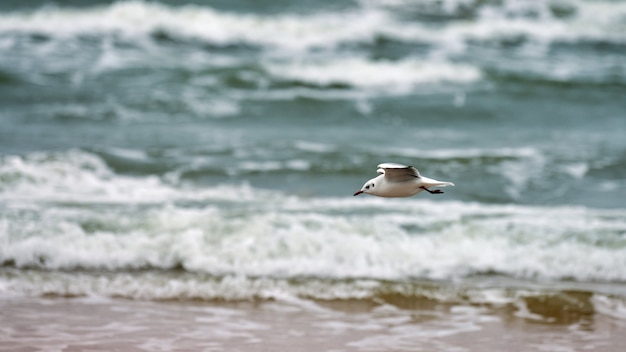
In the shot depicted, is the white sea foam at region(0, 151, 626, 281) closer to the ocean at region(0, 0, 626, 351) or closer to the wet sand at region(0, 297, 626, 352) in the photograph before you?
the ocean at region(0, 0, 626, 351)

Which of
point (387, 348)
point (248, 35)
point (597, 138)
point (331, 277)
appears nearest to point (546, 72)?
point (597, 138)

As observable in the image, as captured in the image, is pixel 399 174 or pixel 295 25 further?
pixel 295 25

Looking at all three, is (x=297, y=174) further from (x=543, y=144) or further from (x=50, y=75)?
(x=50, y=75)

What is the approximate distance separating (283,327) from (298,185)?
3.23m

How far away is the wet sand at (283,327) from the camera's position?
511 centimetres

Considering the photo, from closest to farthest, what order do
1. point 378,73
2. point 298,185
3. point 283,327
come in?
point 283,327 < point 298,185 < point 378,73

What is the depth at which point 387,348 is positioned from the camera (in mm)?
5113

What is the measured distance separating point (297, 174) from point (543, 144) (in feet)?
9.74

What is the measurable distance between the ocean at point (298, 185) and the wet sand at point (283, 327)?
0.06 ft

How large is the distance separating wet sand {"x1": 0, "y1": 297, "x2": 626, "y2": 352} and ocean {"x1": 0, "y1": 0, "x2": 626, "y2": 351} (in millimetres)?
17

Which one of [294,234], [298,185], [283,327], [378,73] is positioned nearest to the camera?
[283,327]

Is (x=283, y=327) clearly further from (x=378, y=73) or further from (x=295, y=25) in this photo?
(x=295, y=25)

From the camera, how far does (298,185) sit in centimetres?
853

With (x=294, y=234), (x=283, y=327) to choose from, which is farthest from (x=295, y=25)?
(x=283, y=327)
